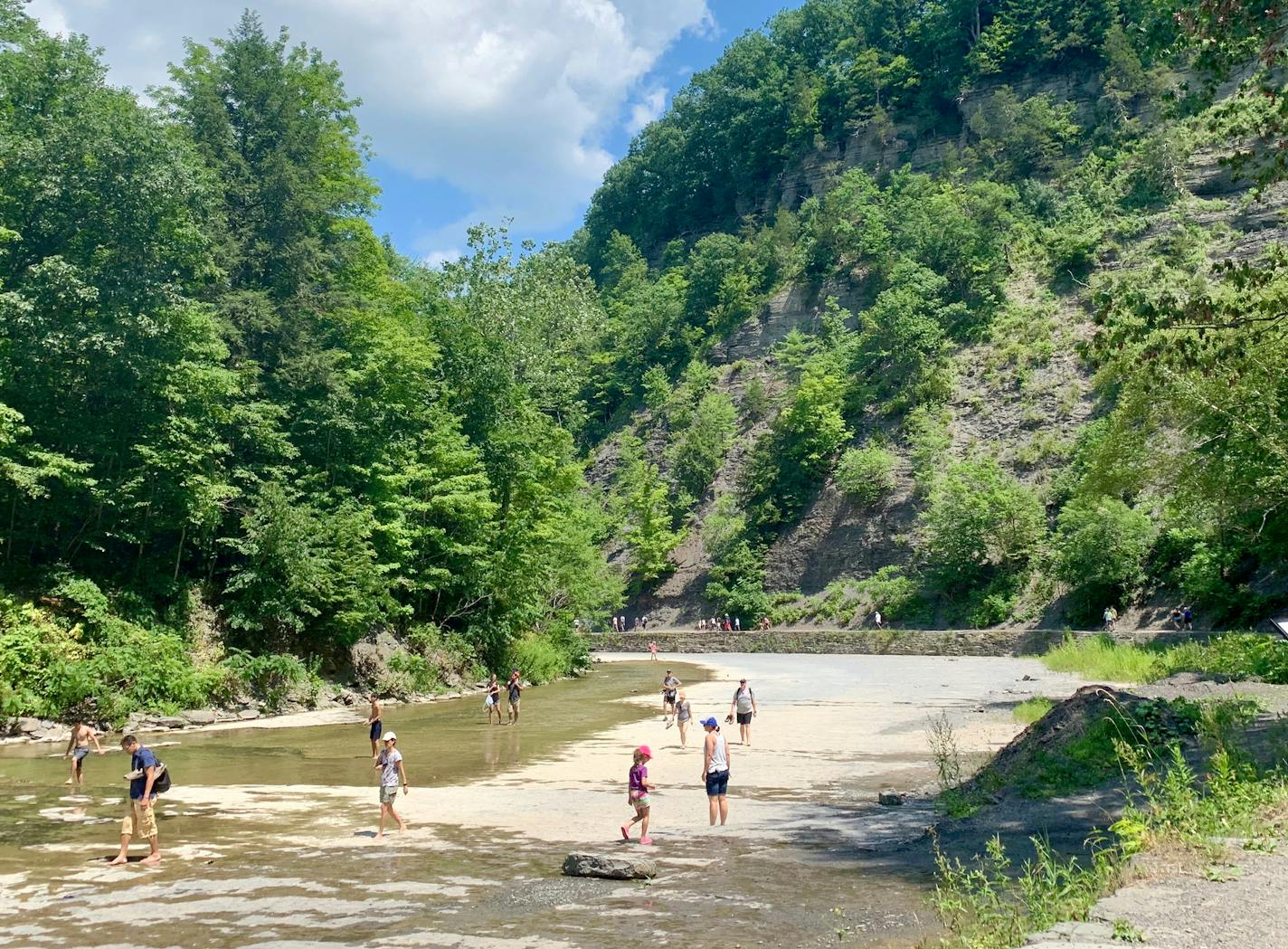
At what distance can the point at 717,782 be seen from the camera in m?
14.0

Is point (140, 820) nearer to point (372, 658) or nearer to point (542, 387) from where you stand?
point (372, 658)

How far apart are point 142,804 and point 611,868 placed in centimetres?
643

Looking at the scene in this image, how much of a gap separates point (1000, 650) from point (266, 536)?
3422 cm

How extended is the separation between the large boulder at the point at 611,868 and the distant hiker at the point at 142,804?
5.41 metres

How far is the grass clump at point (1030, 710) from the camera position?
22.4 meters

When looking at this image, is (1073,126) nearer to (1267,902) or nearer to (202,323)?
(202,323)

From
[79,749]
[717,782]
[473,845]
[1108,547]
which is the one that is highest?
[1108,547]

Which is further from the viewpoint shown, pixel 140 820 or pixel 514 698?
pixel 514 698

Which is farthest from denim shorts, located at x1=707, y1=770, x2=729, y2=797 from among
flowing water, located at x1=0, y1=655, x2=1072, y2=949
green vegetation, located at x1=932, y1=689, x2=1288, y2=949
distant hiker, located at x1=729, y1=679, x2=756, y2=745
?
distant hiker, located at x1=729, y1=679, x2=756, y2=745

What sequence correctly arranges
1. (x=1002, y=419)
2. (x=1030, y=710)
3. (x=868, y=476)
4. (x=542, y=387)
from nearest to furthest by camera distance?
(x=1030, y=710), (x=542, y=387), (x=1002, y=419), (x=868, y=476)

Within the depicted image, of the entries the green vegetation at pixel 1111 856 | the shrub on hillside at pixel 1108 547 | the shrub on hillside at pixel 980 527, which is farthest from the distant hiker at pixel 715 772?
the shrub on hillside at pixel 980 527

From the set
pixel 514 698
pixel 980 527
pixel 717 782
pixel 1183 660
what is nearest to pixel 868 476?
pixel 980 527

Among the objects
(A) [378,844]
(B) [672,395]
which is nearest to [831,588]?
(B) [672,395]

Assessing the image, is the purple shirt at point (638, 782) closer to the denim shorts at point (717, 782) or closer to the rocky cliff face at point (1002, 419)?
the denim shorts at point (717, 782)
